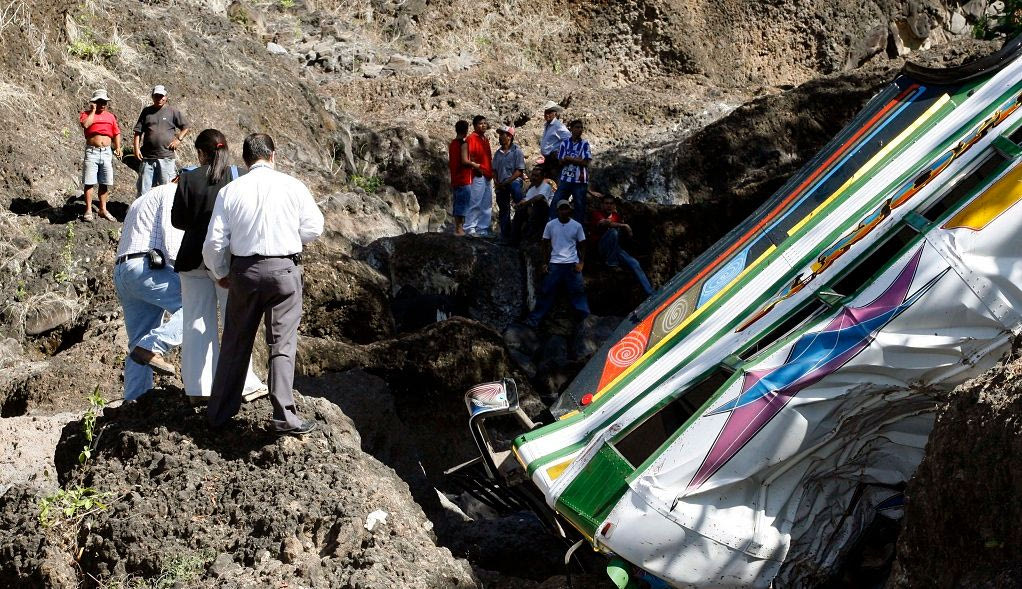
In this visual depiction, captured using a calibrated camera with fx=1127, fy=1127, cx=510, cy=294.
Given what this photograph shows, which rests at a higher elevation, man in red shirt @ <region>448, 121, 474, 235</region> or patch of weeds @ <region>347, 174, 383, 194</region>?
patch of weeds @ <region>347, 174, 383, 194</region>

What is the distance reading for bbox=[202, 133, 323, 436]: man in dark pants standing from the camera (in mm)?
5477

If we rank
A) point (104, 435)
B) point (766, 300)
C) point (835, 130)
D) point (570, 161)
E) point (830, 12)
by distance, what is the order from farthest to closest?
point (830, 12) < point (835, 130) < point (570, 161) < point (766, 300) < point (104, 435)

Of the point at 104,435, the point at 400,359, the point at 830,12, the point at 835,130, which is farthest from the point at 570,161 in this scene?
the point at 830,12

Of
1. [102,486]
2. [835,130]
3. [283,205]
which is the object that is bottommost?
[835,130]

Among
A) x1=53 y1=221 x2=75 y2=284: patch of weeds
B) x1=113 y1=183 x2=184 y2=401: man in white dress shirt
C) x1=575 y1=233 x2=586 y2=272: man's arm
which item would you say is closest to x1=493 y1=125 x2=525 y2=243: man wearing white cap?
x1=575 y1=233 x2=586 y2=272: man's arm

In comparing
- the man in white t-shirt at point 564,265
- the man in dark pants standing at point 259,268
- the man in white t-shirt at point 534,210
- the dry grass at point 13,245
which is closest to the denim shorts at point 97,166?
the dry grass at point 13,245

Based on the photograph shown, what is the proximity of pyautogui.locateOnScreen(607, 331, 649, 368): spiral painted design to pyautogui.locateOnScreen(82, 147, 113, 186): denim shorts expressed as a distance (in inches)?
248

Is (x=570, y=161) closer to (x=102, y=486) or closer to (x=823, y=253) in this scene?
(x=823, y=253)

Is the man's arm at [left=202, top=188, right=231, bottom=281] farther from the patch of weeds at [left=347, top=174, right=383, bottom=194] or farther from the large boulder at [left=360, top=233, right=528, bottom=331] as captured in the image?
the patch of weeds at [left=347, top=174, right=383, bottom=194]

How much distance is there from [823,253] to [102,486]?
4079 mm

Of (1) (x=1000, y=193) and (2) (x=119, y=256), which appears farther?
(2) (x=119, y=256)

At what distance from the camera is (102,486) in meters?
5.59

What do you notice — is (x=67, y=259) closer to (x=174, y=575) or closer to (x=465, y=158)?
(x=465, y=158)

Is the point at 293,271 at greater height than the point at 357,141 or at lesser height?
lesser
